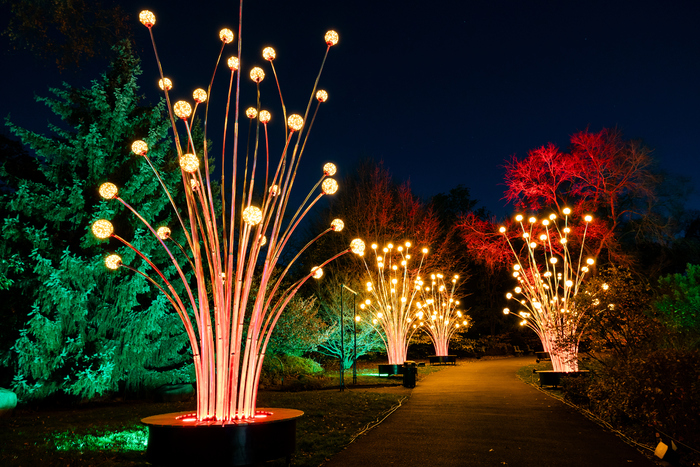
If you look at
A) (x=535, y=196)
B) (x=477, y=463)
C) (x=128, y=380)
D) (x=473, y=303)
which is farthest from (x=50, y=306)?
(x=473, y=303)

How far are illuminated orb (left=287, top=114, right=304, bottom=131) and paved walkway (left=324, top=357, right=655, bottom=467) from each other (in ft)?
11.0

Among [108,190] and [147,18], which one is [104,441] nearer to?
[108,190]

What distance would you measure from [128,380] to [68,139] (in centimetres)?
615

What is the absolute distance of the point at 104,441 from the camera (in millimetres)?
5625

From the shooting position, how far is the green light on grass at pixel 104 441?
5246 millimetres

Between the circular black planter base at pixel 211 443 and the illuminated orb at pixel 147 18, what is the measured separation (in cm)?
339

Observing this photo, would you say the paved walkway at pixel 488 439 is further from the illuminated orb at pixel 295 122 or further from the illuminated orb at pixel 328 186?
the illuminated orb at pixel 295 122

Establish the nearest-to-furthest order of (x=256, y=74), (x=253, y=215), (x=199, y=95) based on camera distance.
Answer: (x=253, y=215) < (x=199, y=95) < (x=256, y=74)

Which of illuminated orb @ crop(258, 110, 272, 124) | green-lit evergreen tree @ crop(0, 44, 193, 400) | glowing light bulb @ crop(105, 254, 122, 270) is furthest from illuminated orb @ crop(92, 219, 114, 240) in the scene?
green-lit evergreen tree @ crop(0, 44, 193, 400)

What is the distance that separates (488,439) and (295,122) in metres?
4.34

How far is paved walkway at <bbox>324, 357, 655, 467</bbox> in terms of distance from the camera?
462 centimetres

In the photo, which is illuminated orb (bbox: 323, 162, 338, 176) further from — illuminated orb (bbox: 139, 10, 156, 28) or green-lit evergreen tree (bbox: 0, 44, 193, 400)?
green-lit evergreen tree (bbox: 0, 44, 193, 400)

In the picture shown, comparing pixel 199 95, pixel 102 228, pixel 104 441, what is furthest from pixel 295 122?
pixel 104 441

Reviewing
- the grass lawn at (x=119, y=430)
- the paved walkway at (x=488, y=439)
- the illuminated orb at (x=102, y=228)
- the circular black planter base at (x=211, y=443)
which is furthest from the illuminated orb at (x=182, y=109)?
the paved walkway at (x=488, y=439)
